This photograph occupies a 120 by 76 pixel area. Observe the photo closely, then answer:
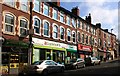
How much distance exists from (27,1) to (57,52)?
31.3 ft

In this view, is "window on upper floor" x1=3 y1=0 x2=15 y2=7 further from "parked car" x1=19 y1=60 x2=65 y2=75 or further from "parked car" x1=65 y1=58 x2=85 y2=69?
"parked car" x1=65 y1=58 x2=85 y2=69

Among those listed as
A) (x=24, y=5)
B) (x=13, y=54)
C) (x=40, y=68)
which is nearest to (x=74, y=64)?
(x=13, y=54)

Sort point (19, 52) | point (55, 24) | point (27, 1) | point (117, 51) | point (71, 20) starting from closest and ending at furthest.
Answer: point (19, 52) → point (27, 1) → point (55, 24) → point (71, 20) → point (117, 51)

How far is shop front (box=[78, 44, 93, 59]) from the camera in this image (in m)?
41.1

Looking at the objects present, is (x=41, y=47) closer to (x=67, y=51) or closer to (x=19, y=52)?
(x=19, y=52)

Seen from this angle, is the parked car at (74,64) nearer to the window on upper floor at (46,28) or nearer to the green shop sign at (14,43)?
the window on upper floor at (46,28)

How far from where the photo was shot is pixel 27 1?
26.4 meters

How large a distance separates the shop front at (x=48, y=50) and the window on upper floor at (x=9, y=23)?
3.73 m

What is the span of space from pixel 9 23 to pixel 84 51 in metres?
22.4

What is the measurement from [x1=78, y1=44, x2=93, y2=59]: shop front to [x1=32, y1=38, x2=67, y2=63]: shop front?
672 centimetres

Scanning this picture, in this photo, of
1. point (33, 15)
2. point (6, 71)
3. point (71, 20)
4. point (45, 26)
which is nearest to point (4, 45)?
point (6, 71)

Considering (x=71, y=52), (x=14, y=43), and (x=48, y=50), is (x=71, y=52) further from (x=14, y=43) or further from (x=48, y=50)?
(x=14, y=43)

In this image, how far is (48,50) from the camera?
30000mm

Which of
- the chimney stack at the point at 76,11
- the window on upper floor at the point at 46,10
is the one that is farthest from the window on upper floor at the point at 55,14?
the chimney stack at the point at 76,11
